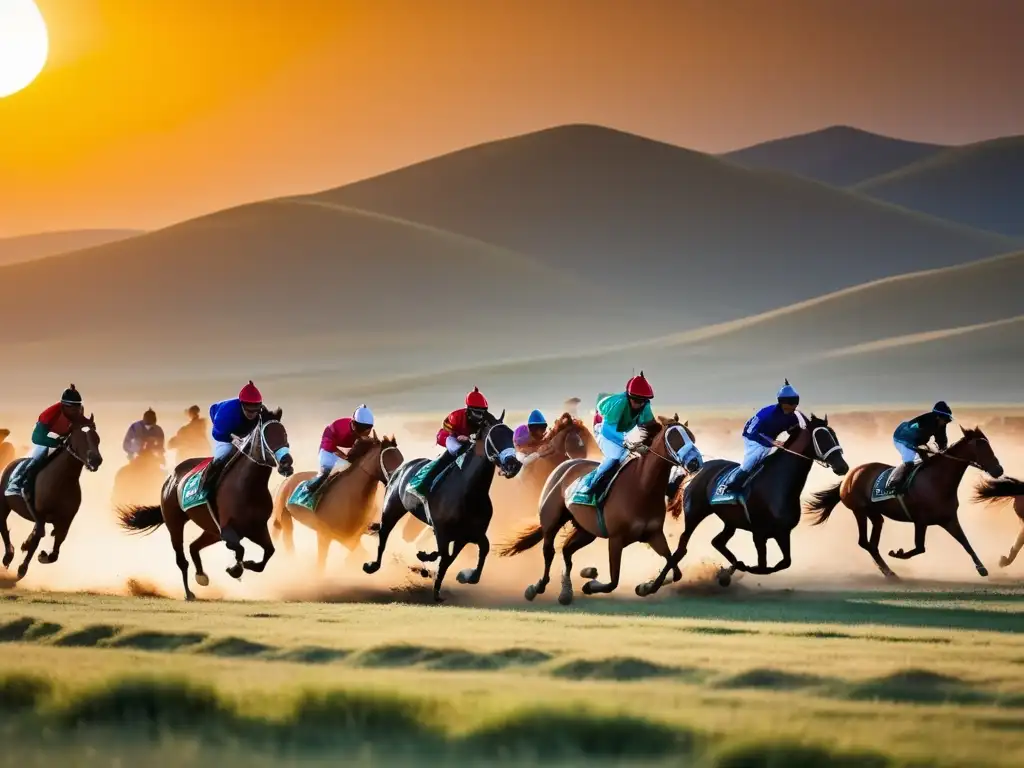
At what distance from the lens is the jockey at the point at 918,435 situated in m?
24.9

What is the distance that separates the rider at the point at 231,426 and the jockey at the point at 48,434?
8.36ft

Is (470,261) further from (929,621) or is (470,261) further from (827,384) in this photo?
(929,621)

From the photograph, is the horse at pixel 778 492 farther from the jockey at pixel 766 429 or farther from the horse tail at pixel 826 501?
the horse tail at pixel 826 501

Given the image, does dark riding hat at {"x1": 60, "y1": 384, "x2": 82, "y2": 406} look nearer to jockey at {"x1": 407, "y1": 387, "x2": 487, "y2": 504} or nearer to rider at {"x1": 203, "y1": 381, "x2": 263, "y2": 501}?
rider at {"x1": 203, "y1": 381, "x2": 263, "y2": 501}

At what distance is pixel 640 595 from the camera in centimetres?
2186

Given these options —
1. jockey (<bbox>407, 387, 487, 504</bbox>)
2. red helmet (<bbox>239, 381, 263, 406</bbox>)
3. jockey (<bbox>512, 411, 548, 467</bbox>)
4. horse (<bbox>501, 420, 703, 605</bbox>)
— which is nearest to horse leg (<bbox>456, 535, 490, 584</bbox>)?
horse (<bbox>501, 420, 703, 605</bbox>)

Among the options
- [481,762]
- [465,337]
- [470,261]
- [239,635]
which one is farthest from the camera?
[470,261]

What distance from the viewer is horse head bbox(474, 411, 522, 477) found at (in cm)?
2138

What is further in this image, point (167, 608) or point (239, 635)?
point (167, 608)

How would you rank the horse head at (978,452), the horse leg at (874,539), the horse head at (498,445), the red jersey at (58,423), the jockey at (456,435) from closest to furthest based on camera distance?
the horse head at (498,445) < the jockey at (456,435) < the horse head at (978,452) < the red jersey at (58,423) < the horse leg at (874,539)

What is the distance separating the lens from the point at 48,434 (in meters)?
24.9

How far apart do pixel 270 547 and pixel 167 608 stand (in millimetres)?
1526

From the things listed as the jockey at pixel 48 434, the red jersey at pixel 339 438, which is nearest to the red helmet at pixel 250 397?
the jockey at pixel 48 434

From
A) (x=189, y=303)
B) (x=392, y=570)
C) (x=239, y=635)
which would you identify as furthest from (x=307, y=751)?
(x=189, y=303)
